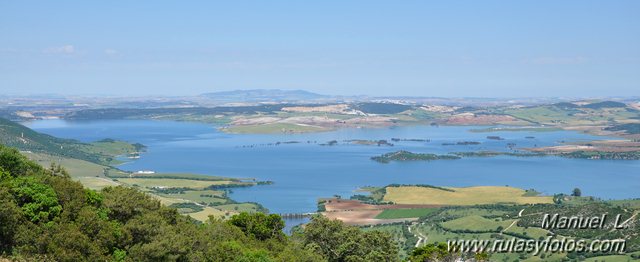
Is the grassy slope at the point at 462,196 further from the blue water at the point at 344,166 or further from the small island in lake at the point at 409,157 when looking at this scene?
the small island in lake at the point at 409,157

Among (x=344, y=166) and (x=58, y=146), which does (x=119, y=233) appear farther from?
(x=58, y=146)

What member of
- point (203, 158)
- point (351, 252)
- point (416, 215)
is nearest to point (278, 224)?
point (351, 252)

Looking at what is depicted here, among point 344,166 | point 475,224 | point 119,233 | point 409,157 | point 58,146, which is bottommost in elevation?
point 344,166

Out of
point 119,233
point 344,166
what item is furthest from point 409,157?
point 119,233

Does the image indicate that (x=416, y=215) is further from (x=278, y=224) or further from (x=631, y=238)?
(x=278, y=224)

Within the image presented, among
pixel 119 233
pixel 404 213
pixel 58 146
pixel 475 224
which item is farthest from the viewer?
pixel 58 146

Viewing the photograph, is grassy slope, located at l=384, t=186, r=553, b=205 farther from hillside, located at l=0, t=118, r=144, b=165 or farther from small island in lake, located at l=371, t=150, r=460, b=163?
hillside, located at l=0, t=118, r=144, b=165

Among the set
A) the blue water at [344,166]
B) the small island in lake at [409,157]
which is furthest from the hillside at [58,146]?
the small island in lake at [409,157]
